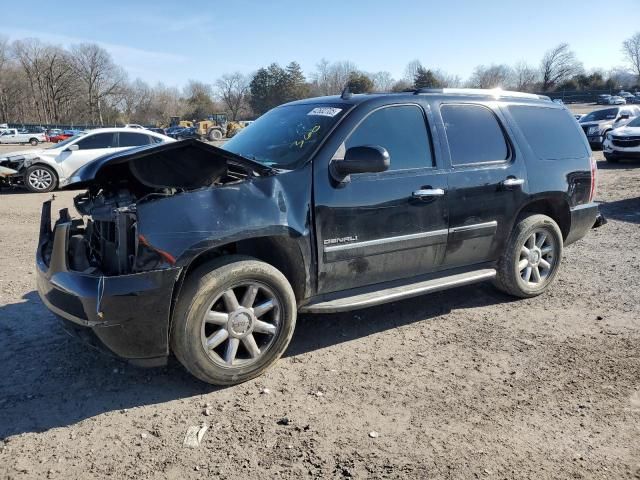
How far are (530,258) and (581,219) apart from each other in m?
0.85

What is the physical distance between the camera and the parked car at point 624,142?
15.5 meters

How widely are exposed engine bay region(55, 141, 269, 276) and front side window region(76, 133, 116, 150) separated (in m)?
10.6

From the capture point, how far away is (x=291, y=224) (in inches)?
138

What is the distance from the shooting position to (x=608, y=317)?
463 cm

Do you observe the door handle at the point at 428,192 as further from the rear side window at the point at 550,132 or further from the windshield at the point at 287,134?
the rear side window at the point at 550,132

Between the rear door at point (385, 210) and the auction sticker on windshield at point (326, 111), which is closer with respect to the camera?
the rear door at point (385, 210)

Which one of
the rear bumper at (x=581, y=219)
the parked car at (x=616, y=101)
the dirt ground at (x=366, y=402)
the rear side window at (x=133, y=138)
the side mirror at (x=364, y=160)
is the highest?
the parked car at (x=616, y=101)

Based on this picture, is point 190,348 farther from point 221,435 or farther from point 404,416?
point 404,416

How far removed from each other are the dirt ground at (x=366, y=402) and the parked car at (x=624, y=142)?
13.0 metres

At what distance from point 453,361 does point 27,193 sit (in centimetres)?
1250

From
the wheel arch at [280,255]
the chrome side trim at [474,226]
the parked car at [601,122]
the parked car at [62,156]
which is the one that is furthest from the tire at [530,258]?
the parked car at [601,122]

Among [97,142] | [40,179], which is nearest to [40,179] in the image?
[40,179]

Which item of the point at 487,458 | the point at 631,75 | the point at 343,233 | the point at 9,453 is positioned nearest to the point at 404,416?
the point at 487,458

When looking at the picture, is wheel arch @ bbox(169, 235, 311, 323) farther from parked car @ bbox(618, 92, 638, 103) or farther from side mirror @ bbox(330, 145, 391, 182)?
parked car @ bbox(618, 92, 638, 103)
